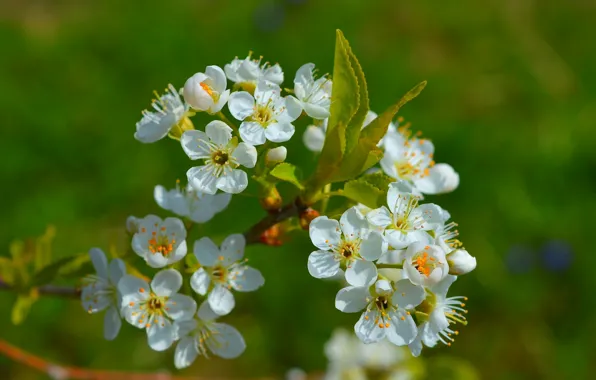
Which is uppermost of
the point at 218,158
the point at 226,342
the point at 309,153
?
the point at 218,158

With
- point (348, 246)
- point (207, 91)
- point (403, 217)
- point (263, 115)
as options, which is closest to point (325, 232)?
Answer: point (348, 246)

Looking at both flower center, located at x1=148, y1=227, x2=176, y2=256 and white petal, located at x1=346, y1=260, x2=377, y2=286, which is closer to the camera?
white petal, located at x1=346, y1=260, x2=377, y2=286

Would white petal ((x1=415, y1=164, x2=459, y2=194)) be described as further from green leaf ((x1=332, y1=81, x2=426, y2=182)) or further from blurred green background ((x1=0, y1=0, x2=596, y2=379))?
blurred green background ((x1=0, y1=0, x2=596, y2=379))

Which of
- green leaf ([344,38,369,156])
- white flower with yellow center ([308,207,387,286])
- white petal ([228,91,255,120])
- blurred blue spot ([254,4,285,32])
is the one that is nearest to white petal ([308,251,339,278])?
white flower with yellow center ([308,207,387,286])

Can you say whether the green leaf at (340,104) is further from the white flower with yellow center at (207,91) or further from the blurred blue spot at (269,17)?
the blurred blue spot at (269,17)

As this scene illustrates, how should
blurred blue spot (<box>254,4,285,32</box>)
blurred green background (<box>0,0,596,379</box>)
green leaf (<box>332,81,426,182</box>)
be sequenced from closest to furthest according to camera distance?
green leaf (<box>332,81,426,182</box>) → blurred green background (<box>0,0,596,379</box>) → blurred blue spot (<box>254,4,285,32</box>)

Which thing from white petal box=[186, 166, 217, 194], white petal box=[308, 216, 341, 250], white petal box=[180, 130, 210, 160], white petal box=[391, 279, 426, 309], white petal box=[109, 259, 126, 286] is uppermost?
white petal box=[180, 130, 210, 160]

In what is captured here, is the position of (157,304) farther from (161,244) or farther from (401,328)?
(401,328)

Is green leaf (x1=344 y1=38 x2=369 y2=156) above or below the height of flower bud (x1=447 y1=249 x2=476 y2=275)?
above

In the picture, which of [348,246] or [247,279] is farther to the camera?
[247,279]
